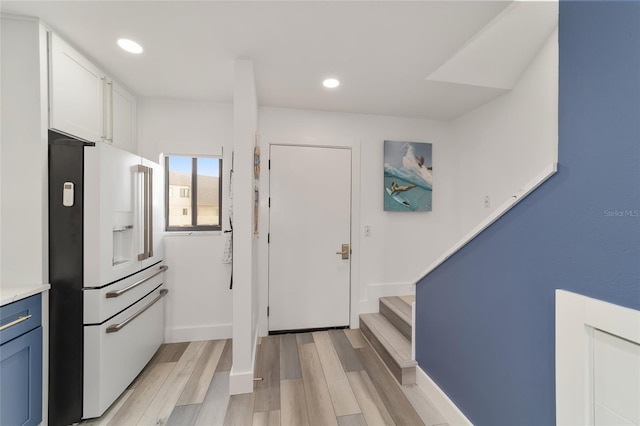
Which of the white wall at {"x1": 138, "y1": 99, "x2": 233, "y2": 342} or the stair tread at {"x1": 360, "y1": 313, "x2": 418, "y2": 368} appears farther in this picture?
the white wall at {"x1": 138, "y1": 99, "x2": 233, "y2": 342}

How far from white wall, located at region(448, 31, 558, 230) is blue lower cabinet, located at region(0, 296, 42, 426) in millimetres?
3400

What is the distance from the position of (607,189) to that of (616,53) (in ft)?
1.48

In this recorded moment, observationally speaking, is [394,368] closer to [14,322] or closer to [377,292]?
[377,292]

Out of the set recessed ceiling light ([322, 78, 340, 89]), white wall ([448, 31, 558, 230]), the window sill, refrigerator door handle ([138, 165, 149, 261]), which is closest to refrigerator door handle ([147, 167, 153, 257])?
refrigerator door handle ([138, 165, 149, 261])

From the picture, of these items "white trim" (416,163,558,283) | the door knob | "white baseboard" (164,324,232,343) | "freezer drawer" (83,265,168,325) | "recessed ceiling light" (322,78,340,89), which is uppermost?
"recessed ceiling light" (322,78,340,89)

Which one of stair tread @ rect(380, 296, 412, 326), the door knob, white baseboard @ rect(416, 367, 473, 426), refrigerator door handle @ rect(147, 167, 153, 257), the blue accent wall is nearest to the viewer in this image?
the blue accent wall

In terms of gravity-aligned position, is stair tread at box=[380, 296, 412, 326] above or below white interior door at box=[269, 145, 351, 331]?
below

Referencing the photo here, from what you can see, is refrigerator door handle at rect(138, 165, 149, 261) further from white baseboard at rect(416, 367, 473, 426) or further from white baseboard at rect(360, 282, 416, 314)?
white baseboard at rect(416, 367, 473, 426)

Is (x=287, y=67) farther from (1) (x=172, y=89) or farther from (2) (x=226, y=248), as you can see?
(2) (x=226, y=248)

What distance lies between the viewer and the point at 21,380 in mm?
1340

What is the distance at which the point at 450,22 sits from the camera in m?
1.51

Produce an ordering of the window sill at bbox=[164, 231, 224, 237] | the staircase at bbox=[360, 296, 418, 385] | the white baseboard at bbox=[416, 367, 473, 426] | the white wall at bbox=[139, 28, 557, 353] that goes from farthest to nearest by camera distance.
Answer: the window sill at bbox=[164, 231, 224, 237] → the white wall at bbox=[139, 28, 557, 353] → the staircase at bbox=[360, 296, 418, 385] → the white baseboard at bbox=[416, 367, 473, 426]

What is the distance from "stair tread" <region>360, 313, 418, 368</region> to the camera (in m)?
2.04

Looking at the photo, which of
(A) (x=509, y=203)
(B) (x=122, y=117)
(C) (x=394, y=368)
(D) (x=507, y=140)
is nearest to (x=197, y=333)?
(C) (x=394, y=368)
